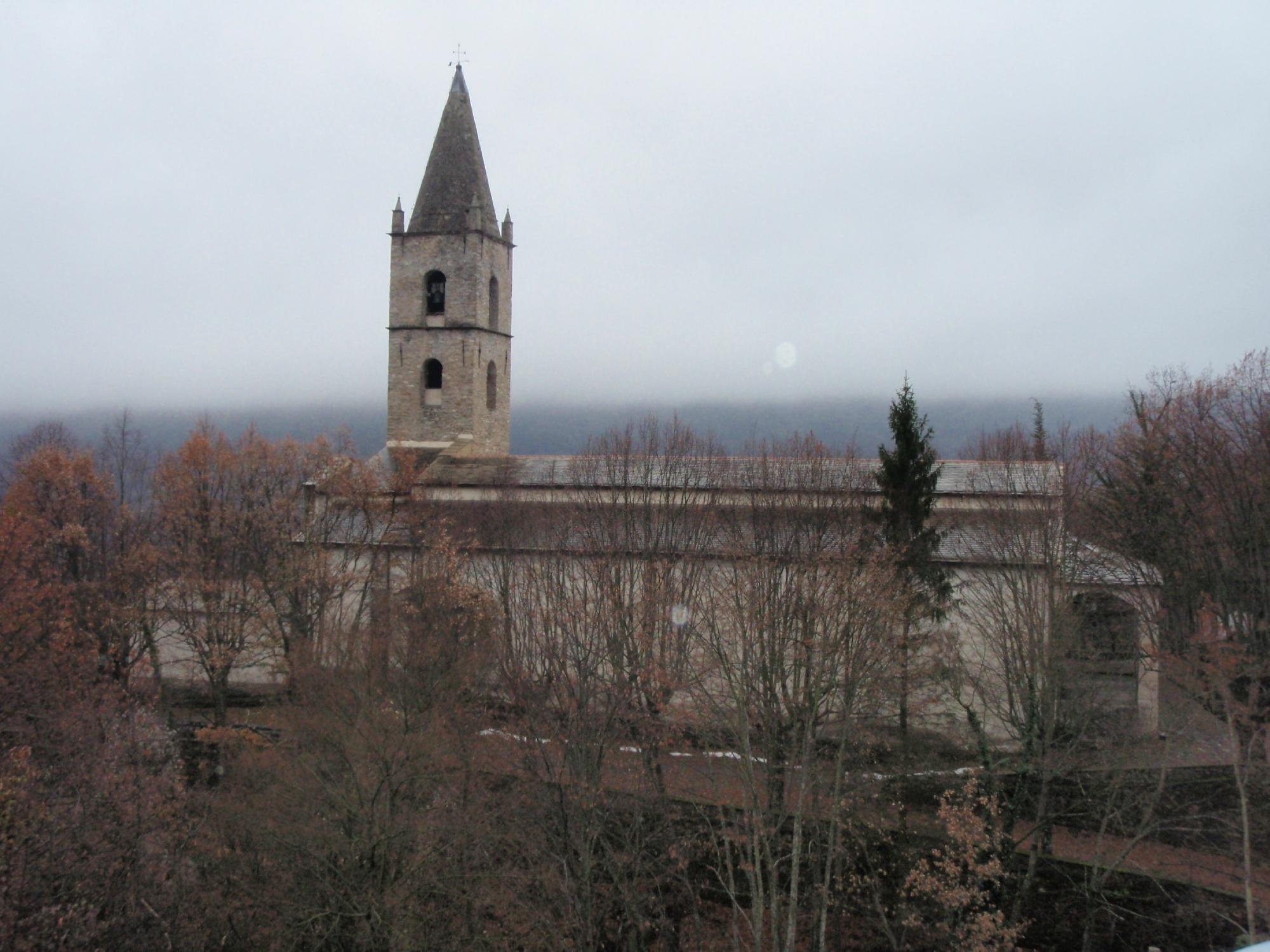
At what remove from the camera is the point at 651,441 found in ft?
89.9

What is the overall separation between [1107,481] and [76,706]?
85.3 feet

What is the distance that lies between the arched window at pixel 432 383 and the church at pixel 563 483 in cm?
6

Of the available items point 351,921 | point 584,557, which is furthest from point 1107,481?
point 351,921

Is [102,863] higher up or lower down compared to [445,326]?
lower down

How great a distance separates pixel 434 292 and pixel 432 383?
385 cm

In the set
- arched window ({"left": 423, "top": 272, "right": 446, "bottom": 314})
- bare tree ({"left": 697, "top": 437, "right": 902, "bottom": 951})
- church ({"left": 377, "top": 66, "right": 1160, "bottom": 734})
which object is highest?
arched window ({"left": 423, "top": 272, "right": 446, "bottom": 314})

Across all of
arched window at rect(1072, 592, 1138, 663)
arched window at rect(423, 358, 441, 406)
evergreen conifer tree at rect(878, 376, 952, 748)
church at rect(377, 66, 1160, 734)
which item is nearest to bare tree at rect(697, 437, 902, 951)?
evergreen conifer tree at rect(878, 376, 952, 748)

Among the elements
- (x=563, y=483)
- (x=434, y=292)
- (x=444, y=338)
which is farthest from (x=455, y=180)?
(x=563, y=483)

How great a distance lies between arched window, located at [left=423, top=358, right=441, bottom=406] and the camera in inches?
1503

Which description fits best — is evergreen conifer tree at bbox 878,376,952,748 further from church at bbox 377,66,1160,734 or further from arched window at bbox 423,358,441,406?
arched window at bbox 423,358,441,406

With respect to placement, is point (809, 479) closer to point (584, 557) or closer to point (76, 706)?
point (584, 557)

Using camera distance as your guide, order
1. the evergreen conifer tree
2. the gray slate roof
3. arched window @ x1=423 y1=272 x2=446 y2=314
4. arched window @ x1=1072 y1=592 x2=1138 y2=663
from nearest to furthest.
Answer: arched window @ x1=1072 y1=592 x2=1138 y2=663, the evergreen conifer tree, the gray slate roof, arched window @ x1=423 y1=272 x2=446 y2=314

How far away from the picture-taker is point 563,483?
30.8 m

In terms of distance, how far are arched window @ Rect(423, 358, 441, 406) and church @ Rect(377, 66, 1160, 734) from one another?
58 mm
